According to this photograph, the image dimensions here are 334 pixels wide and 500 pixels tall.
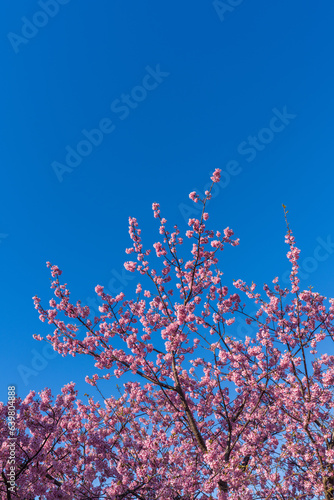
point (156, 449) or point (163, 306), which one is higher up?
point (163, 306)

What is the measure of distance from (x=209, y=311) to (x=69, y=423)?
5.48 m

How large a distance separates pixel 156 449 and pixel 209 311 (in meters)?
4.14

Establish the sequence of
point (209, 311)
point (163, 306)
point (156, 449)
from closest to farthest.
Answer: point (156, 449) → point (163, 306) → point (209, 311)

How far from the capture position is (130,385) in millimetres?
11406

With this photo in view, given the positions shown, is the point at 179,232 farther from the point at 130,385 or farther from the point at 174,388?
the point at 130,385

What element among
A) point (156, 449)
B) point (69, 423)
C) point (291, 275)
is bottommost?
point (156, 449)

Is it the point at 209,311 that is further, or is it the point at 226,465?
the point at 209,311

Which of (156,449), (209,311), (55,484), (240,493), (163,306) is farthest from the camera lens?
(209,311)

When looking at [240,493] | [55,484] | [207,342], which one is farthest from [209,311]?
[55,484]

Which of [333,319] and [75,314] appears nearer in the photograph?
[75,314]

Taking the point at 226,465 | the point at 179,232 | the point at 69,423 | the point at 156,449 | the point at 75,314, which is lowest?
the point at 226,465

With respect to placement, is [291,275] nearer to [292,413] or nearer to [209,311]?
[209,311]

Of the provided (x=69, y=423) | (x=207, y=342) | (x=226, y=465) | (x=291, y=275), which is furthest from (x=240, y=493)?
(x=291, y=275)

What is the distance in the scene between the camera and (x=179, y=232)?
1069 cm
